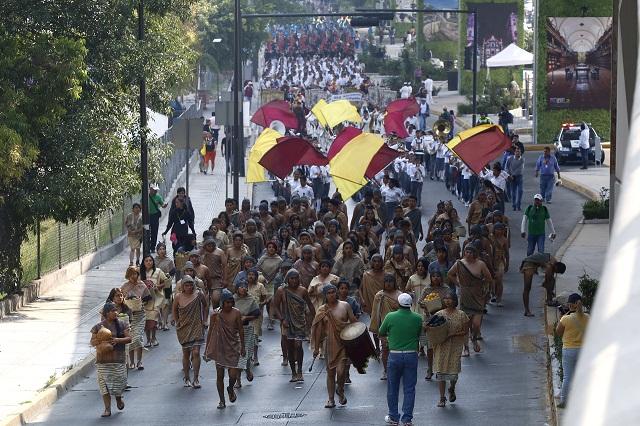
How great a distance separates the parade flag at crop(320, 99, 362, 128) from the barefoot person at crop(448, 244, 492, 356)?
26615mm

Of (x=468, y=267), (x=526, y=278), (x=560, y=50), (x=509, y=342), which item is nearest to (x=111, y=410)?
(x=468, y=267)

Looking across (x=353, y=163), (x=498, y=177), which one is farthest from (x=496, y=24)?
(x=353, y=163)

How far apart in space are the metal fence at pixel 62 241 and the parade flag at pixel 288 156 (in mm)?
3146

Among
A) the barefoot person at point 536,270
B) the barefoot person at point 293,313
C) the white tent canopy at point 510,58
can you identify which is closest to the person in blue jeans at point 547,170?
the barefoot person at point 536,270

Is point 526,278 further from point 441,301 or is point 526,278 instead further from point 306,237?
point 441,301

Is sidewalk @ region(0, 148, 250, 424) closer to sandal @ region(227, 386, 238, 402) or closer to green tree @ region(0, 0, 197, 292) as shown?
green tree @ region(0, 0, 197, 292)

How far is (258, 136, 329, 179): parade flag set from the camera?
31.2 metres

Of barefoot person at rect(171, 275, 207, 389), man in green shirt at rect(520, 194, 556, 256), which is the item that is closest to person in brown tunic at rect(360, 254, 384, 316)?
barefoot person at rect(171, 275, 207, 389)

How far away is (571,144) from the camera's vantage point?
45.6m

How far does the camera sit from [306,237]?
2061 cm

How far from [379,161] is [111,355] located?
14.6m

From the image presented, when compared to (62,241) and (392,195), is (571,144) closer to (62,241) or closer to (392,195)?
(392,195)

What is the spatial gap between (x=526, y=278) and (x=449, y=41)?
72915mm

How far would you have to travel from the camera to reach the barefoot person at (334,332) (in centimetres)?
1587
